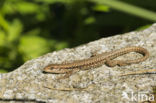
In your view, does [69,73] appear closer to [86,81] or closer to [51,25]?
[86,81]

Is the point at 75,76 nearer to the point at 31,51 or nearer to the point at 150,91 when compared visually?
the point at 150,91

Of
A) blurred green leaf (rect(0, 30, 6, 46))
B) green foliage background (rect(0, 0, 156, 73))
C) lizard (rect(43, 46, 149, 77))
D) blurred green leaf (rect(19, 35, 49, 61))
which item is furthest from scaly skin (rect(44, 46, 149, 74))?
blurred green leaf (rect(0, 30, 6, 46))

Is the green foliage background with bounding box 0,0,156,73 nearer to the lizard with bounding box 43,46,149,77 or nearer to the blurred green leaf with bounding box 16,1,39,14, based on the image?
the blurred green leaf with bounding box 16,1,39,14

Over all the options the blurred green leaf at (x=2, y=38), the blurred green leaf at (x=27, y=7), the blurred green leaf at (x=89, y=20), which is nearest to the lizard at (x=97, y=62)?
the blurred green leaf at (x=89, y=20)

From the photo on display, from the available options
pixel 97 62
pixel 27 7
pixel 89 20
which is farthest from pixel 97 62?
pixel 27 7

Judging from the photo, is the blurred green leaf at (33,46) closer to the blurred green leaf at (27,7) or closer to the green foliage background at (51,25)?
the green foliage background at (51,25)
